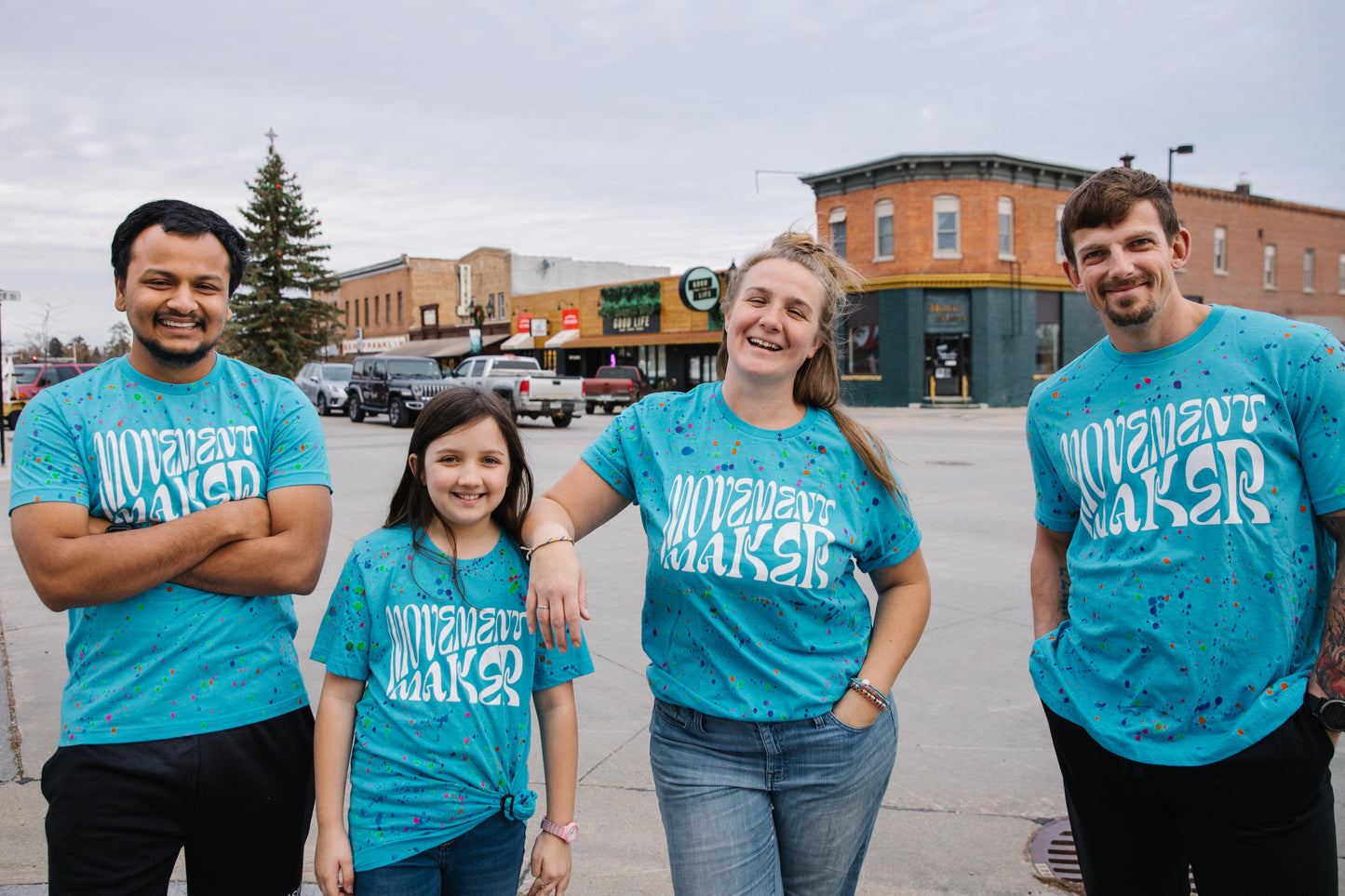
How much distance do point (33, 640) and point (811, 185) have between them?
101ft

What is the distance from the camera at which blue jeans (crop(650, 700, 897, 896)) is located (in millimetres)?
1935

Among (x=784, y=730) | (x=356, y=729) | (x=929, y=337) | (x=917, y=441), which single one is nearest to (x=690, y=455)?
(x=784, y=730)

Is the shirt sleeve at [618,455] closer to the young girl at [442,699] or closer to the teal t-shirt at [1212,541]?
the young girl at [442,699]

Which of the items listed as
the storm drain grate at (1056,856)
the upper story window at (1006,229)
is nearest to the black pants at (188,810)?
the storm drain grate at (1056,856)

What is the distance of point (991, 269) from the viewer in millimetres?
30578

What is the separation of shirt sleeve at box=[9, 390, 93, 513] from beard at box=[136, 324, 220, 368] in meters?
0.22

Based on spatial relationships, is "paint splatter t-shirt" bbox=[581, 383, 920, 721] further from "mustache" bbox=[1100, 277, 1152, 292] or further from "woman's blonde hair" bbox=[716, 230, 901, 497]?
"mustache" bbox=[1100, 277, 1152, 292]

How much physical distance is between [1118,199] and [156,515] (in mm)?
2216

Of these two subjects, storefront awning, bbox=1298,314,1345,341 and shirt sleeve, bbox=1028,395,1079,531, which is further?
storefront awning, bbox=1298,314,1345,341

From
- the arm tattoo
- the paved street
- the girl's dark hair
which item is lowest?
the paved street

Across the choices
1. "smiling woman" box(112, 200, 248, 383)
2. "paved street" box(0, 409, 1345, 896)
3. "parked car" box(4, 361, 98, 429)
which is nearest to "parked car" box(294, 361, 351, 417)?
"parked car" box(4, 361, 98, 429)

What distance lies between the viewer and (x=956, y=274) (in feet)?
100

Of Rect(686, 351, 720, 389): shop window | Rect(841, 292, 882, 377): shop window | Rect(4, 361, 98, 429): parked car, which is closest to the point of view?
Rect(4, 361, 98, 429): parked car

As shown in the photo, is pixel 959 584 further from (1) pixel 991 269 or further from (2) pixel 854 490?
(1) pixel 991 269
